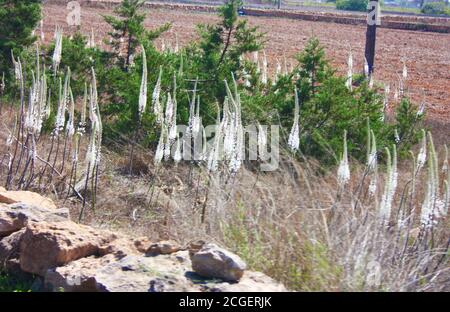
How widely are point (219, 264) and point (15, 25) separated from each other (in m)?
9.37

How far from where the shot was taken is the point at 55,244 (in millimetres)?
5324

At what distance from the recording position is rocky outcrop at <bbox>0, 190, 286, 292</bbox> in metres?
4.62

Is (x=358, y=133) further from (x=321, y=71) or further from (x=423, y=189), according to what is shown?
(x=423, y=189)

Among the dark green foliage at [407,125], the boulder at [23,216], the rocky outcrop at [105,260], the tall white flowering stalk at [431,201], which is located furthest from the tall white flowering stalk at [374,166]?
the dark green foliage at [407,125]

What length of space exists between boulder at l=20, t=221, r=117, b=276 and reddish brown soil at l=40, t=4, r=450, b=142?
754 cm

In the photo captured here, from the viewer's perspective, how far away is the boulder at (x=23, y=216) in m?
5.93

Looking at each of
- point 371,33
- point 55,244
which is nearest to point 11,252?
point 55,244

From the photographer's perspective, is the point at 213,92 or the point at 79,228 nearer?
the point at 79,228

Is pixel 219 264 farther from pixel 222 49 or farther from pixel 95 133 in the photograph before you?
pixel 222 49

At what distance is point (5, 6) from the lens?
13.0 meters

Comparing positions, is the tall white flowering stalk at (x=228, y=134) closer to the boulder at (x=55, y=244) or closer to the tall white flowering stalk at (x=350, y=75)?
the boulder at (x=55, y=244)

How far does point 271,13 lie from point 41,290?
42464 millimetres

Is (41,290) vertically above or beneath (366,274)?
beneath


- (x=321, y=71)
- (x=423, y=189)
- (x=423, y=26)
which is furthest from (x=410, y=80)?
(x=423, y=26)
